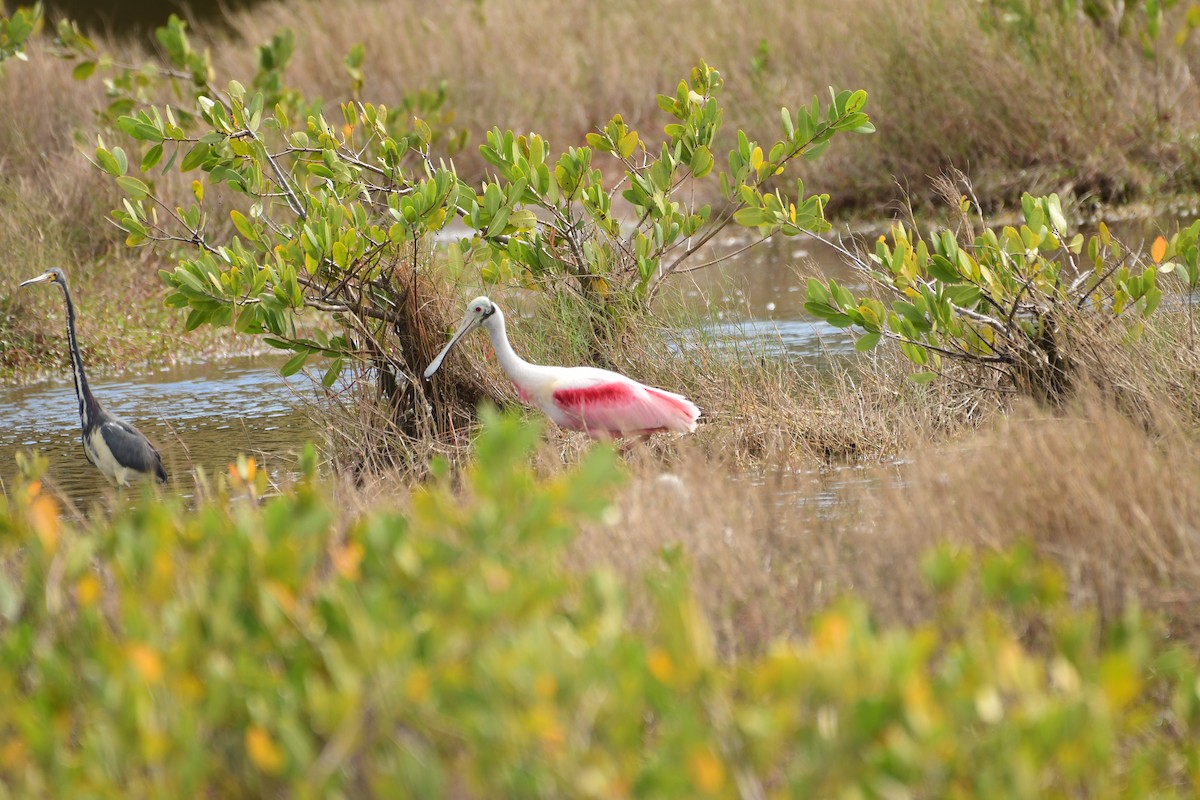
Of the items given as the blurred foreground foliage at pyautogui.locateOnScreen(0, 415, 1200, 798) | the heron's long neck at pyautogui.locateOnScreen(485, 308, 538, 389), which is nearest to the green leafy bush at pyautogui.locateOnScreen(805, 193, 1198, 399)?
the heron's long neck at pyautogui.locateOnScreen(485, 308, 538, 389)

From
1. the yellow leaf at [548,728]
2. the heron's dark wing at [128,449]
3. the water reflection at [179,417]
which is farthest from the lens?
the water reflection at [179,417]

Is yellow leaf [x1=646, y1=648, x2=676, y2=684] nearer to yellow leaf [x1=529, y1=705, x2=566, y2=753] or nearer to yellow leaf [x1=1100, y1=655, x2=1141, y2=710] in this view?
yellow leaf [x1=529, y1=705, x2=566, y2=753]

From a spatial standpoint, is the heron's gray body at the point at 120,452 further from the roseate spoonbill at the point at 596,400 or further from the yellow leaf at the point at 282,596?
the yellow leaf at the point at 282,596

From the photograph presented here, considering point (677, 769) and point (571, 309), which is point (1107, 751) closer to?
point (677, 769)

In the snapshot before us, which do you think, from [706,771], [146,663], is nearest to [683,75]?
[146,663]

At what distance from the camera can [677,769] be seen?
7.45 feet

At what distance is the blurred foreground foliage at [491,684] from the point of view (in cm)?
226

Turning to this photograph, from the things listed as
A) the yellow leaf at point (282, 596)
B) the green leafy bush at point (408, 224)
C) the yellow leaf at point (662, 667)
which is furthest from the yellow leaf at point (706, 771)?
the green leafy bush at point (408, 224)

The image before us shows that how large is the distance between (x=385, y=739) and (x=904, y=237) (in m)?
3.39

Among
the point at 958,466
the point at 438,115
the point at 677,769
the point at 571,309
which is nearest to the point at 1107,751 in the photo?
the point at 677,769

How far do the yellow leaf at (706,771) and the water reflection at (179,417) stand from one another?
445 cm

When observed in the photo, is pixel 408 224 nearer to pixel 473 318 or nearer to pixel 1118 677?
pixel 473 318

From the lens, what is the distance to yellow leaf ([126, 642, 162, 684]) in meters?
2.30

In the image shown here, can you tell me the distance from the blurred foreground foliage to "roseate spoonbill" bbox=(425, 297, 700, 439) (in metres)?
2.66
